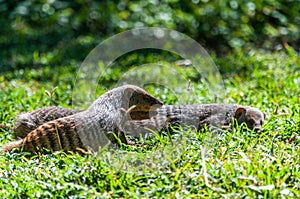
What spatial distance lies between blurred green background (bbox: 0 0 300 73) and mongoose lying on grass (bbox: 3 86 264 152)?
308cm

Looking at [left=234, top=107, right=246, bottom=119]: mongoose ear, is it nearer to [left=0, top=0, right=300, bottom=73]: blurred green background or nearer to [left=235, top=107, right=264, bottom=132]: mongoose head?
[left=235, top=107, right=264, bottom=132]: mongoose head

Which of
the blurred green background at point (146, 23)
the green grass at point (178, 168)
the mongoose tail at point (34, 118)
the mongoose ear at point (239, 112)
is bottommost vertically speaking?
the green grass at point (178, 168)

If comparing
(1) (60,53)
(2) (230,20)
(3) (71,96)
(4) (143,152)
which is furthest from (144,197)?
(2) (230,20)

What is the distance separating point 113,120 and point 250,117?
113 cm

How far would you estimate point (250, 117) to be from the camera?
4.80 meters

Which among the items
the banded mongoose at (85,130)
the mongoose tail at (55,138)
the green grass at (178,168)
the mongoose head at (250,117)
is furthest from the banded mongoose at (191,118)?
the mongoose tail at (55,138)

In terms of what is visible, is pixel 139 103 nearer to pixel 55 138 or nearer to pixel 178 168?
pixel 55 138

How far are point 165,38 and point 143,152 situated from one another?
383 centimetres

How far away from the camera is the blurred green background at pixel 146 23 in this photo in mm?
8109

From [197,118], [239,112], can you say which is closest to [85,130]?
[197,118]

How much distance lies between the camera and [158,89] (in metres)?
6.46

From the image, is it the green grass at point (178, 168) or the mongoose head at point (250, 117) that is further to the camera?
the mongoose head at point (250, 117)

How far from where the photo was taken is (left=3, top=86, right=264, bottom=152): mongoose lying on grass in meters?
4.41

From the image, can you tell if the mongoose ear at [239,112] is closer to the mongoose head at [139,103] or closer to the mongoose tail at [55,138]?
the mongoose head at [139,103]
